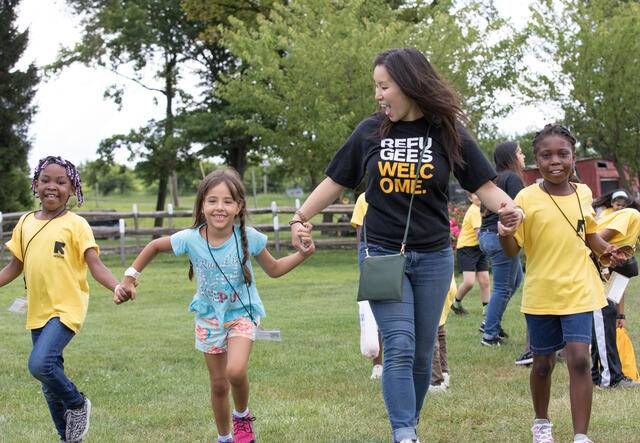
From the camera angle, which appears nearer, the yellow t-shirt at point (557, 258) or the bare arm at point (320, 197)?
the bare arm at point (320, 197)

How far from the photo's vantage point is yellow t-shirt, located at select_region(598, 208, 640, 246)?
5.47m

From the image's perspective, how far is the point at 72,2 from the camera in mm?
31781

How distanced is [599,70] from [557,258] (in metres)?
20.5

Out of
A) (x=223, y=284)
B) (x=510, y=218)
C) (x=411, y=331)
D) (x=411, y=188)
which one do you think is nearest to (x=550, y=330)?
(x=510, y=218)

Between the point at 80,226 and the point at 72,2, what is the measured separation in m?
30.0

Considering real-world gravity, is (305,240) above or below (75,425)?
above

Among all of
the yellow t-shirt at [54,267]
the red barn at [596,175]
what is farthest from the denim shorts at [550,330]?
the red barn at [596,175]

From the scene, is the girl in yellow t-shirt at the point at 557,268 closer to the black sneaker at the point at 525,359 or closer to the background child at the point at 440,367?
the background child at the point at 440,367

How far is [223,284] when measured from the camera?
14.2 feet

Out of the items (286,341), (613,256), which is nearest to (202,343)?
(613,256)

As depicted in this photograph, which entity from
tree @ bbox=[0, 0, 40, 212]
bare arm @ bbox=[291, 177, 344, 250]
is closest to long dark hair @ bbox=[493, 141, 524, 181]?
bare arm @ bbox=[291, 177, 344, 250]

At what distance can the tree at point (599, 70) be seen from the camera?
2228 centimetres

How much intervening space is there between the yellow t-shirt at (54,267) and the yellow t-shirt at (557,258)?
263 cm

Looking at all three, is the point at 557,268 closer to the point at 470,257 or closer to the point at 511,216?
the point at 511,216
